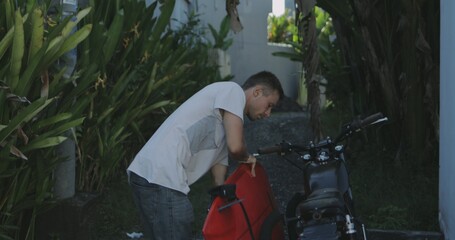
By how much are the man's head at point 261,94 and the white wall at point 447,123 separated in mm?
1646

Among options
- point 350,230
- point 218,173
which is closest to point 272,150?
point 218,173

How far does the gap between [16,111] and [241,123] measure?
5.35ft

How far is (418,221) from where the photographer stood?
236 inches

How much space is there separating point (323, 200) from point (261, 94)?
29.0 inches

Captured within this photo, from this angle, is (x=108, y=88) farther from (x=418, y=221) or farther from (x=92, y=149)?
(x=418, y=221)

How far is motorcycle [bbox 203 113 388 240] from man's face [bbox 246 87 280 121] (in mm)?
283

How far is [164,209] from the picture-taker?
3.80 metres

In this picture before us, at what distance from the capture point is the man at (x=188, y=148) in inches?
148

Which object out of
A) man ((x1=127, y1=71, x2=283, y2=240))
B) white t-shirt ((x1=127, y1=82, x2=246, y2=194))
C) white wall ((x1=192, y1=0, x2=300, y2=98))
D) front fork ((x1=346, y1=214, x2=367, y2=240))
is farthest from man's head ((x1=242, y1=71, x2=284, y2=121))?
white wall ((x1=192, y1=0, x2=300, y2=98))

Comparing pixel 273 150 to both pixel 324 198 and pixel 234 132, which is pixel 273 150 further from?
pixel 324 198

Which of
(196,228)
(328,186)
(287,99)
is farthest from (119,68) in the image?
(287,99)

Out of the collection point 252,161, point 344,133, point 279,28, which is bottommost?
point 252,161

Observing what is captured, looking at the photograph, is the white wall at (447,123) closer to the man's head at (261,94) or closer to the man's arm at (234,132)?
the man's head at (261,94)

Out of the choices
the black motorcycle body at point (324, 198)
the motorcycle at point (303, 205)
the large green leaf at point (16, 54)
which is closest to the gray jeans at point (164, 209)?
the motorcycle at point (303, 205)
